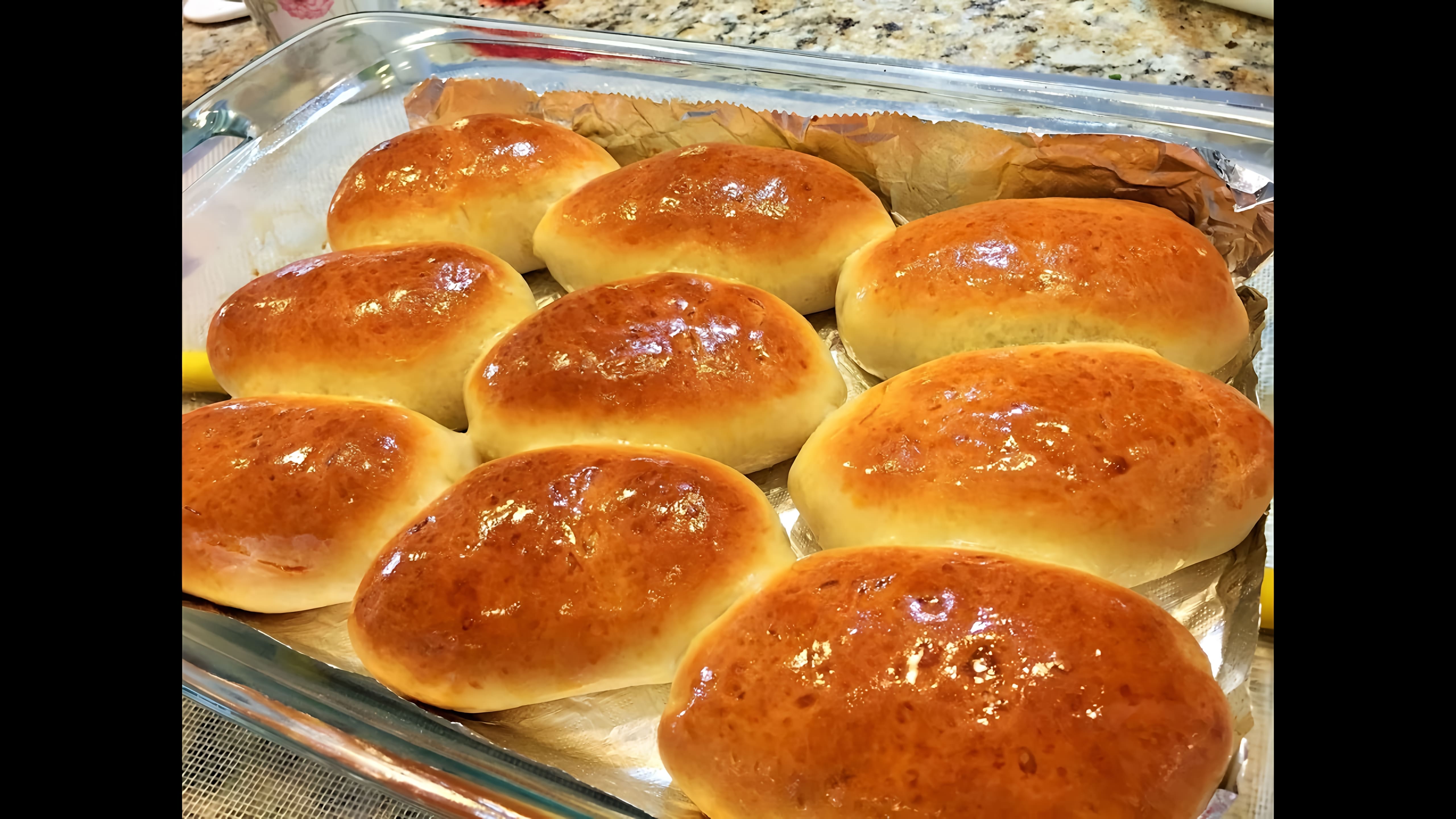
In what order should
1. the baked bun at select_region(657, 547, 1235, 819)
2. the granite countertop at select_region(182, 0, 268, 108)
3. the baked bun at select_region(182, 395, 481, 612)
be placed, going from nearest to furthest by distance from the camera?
the baked bun at select_region(657, 547, 1235, 819) < the baked bun at select_region(182, 395, 481, 612) < the granite countertop at select_region(182, 0, 268, 108)

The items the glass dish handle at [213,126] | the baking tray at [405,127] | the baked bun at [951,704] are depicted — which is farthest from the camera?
the glass dish handle at [213,126]

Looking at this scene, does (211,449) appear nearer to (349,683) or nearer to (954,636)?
(349,683)

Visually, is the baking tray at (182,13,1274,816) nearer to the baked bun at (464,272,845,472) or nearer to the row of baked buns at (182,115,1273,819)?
the row of baked buns at (182,115,1273,819)

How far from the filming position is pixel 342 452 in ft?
3.40

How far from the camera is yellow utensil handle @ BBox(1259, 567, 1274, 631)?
91 centimetres

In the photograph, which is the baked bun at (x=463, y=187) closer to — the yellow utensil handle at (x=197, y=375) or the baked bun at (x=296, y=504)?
the yellow utensil handle at (x=197, y=375)

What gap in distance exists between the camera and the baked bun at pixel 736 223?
1.23 m

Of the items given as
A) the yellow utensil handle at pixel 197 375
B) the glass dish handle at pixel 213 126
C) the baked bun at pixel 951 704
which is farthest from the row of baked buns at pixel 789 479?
the glass dish handle at pixel 213 126

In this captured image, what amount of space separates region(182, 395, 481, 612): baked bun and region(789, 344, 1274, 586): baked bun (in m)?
0.49

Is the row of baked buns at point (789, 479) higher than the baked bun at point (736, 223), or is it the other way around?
the baked bun at point (736, 223)

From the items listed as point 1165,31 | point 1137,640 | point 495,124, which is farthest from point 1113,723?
point 1165,31

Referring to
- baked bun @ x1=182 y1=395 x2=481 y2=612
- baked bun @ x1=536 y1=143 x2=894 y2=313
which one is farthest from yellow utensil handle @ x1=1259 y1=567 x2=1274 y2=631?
baked bun @ x1=182 y1=395 x2=481 y2=612

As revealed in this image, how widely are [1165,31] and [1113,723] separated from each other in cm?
152

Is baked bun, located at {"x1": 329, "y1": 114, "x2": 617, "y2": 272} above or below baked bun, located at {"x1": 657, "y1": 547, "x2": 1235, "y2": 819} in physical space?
above
